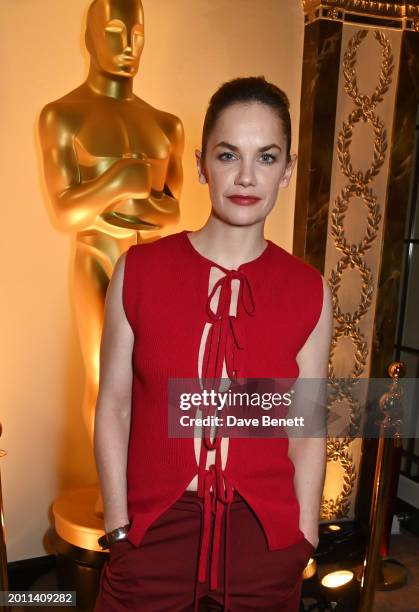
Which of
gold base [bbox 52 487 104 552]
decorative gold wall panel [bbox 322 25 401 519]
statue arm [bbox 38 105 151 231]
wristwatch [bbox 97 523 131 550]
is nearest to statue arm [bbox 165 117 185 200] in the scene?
statue arm [bbox 38 105 151 231]

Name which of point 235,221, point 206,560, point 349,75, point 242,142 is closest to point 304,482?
point 206,560

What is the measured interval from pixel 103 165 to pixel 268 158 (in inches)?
47.2

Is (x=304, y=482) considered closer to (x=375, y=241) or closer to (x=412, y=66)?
(x=375, y=241)

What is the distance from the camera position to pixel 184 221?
309cm

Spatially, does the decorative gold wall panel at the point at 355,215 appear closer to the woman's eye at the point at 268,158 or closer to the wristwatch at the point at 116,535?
the woman's eye at the point at 268,158

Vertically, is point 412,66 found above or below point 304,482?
above

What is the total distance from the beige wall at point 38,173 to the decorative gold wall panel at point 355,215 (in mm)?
309

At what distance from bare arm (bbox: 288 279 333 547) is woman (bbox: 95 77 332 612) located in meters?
0.04

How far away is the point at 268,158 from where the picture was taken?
55.6 inches

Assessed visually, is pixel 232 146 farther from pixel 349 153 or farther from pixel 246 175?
pixel 349 153

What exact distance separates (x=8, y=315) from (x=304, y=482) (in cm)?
172

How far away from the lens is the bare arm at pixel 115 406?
57.5 inches

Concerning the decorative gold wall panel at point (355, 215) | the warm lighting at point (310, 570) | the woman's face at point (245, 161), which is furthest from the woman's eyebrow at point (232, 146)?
the warm lighting at point (310, 570)

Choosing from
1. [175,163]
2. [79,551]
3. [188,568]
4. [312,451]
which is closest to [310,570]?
[79,551]
